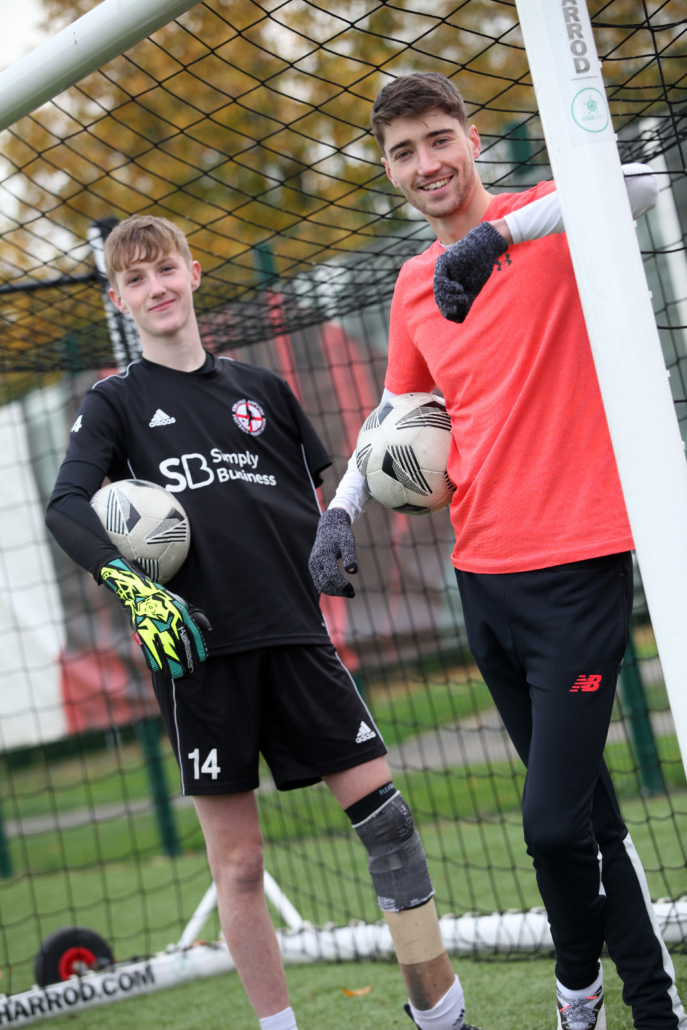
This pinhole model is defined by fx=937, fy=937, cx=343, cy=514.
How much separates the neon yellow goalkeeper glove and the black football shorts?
23cm

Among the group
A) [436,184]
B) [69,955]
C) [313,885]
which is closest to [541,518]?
[436,184]

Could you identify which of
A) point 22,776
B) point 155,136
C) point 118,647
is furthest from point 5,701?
point 155,136

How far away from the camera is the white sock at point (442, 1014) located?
6.75ft

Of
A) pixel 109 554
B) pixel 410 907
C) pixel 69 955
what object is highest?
pixel 109 554

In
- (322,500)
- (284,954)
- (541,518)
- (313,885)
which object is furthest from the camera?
(313,885)

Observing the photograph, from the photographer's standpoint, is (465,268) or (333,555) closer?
(465,268)

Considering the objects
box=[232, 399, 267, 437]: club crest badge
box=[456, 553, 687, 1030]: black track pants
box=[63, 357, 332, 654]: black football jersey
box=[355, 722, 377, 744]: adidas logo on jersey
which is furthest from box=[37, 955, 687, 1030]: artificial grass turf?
box=[232, 399, 267, 437]: club crest badge

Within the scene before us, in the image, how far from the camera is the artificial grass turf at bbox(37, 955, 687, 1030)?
8.02ft

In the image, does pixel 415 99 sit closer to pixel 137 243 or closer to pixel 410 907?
pixel 137 243

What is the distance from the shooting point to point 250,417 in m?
2.37

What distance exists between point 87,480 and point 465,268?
1007mm

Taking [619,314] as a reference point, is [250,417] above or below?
Answer: above

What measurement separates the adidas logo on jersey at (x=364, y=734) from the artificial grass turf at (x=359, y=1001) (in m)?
0.83

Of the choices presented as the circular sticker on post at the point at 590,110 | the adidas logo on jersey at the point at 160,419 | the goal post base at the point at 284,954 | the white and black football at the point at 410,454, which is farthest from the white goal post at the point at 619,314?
the goal post base at the point at 284,954
